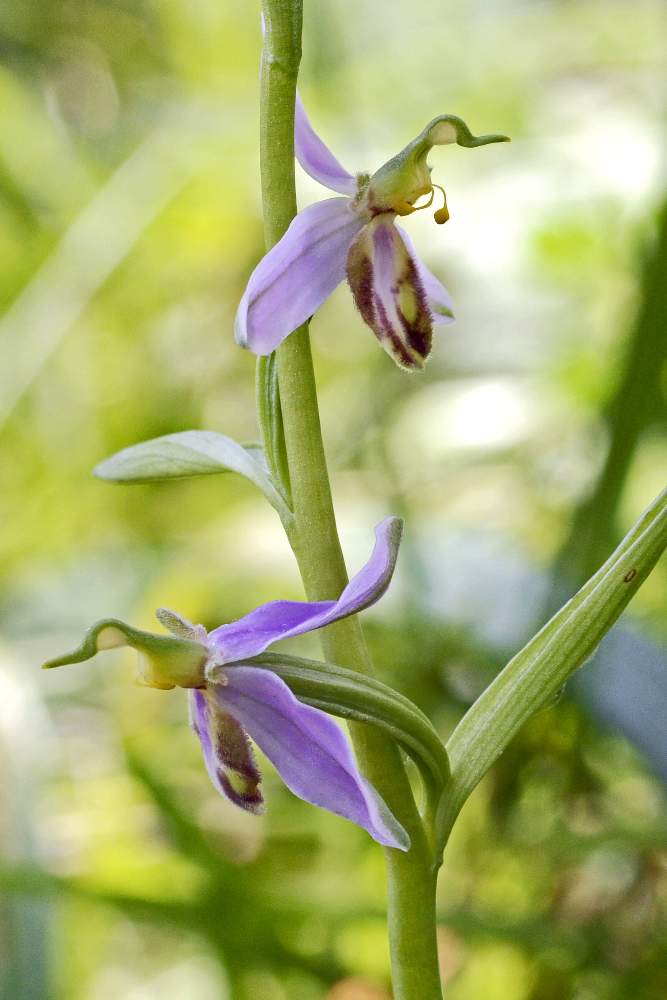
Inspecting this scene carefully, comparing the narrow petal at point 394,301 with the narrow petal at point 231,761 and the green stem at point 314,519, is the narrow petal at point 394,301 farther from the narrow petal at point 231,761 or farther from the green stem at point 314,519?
the narrow petal at point 231,761

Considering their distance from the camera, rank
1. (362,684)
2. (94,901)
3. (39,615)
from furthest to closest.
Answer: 1. (39,615)
2. (94,901)
3. (362,684)

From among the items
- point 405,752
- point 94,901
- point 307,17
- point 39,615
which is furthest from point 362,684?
point 307,17

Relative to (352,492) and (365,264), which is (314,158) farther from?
(352,492)

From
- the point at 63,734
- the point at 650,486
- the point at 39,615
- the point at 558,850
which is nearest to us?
the point at 558,850

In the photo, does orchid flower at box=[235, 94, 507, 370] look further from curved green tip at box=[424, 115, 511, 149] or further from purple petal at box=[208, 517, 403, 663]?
purple petal at box=[208, 517, 403, 663]

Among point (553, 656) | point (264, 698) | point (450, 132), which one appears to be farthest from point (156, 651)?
point (450, 132)

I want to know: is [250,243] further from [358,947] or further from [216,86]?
[358,947]

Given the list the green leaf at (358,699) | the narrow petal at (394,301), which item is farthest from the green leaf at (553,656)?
the narrow petal at (394,301)
